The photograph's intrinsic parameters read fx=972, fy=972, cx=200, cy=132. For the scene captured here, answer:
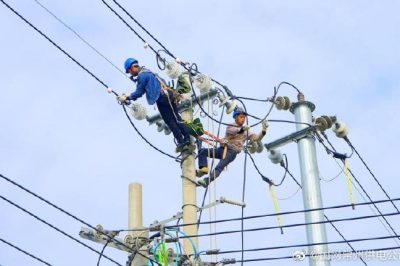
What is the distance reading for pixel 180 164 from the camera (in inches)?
519

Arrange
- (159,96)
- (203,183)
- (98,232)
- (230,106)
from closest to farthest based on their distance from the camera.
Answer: (98,232) → (203,183) → (159,96) → (230,106)

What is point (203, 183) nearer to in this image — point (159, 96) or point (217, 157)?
point (217, 157)

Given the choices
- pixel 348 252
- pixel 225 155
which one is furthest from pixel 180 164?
pixel 348 252

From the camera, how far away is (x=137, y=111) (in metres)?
13.5

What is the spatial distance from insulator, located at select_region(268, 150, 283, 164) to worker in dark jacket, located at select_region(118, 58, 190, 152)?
152cm

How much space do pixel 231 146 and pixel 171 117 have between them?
116cm

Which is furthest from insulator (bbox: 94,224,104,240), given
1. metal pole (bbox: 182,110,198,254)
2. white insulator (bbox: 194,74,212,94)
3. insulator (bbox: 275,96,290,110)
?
insulator (bbox: 275,96,290,110)

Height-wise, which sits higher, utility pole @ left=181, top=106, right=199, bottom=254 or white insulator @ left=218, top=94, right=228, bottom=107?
white insulator @ left=218, top=94, right=228, bottom=107

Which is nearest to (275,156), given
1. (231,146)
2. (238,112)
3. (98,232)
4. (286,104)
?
(231,146)

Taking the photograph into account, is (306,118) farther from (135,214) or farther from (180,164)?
(135,214)

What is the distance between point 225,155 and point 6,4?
3.98 meters

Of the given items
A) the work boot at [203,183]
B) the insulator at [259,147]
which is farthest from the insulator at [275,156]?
the work boot at [203,183]

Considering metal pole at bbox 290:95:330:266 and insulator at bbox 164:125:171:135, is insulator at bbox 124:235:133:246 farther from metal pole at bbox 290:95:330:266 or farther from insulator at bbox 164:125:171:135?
metal pole at bbox 290:95:330:266

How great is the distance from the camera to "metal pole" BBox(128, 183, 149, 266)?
12586mm
